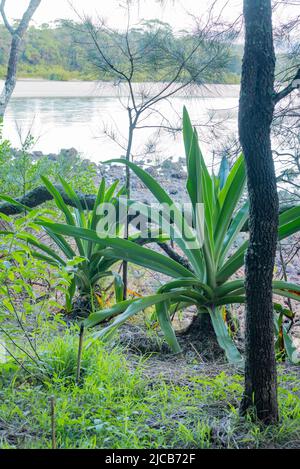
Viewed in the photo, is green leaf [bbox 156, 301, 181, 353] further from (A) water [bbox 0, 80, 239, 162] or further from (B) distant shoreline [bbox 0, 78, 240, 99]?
(B) distant shoreline [bbox 0, 78, 240, 99]

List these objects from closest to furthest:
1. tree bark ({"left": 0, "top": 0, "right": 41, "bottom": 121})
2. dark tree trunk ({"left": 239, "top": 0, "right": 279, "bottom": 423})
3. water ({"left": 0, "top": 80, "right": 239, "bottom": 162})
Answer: dark tree trunk ({"left": 239, "top": 0, "right": 279, "bottom": 423}) < water ({"left": 0, "top": 80, "right": 239, "bottom": 162}) < tree bark ({"left": 0, "top": 0, "right": 41, "bottom": 121})

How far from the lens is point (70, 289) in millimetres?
2213

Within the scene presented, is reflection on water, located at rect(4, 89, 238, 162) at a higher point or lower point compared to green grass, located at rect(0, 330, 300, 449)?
higher

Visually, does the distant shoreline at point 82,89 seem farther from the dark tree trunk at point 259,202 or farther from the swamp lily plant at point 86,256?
the dark tree trunk at point 259,202

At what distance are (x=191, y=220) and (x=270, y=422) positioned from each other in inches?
37.7

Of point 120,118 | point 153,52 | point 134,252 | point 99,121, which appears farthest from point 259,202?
point 120,118

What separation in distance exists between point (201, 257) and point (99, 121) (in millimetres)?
1019

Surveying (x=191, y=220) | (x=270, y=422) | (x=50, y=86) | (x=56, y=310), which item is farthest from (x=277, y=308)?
(x=50, y=86)

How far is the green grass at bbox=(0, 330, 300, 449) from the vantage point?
1200 mm

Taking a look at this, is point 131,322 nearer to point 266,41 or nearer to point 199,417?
point 199,417

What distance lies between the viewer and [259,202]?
46.6 inches

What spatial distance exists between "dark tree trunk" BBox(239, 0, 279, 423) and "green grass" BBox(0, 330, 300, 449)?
0.24ft

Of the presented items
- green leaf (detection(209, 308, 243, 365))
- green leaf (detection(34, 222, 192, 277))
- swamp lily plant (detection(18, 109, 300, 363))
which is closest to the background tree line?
swamp lily plant (detection(18, 109, 300, 363))

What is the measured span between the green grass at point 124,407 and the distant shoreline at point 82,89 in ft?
4.27
